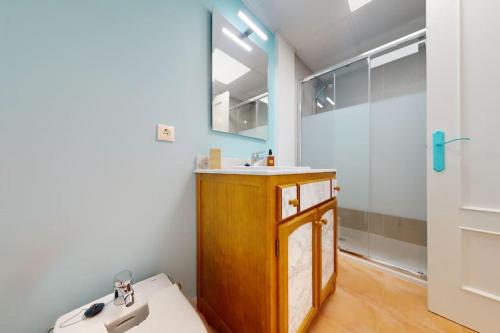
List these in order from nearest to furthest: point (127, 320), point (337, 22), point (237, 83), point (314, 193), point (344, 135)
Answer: point (127, 320), point (314, 193), point (237, 83), point (337, 22), point (344, 135)

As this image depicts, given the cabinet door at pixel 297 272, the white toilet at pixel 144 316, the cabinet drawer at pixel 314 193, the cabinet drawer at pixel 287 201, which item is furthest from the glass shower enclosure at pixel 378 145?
the white toilet at pixel 144 316

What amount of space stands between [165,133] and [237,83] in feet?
2.29

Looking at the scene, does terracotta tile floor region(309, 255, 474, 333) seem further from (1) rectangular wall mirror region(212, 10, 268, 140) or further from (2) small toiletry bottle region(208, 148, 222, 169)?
(1) rectangular wall mirror region(212, 10, 268, 140)

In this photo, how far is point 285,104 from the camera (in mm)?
1805

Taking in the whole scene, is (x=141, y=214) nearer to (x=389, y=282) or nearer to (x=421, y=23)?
(x=389, y=282)

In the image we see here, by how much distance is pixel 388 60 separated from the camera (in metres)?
1.77

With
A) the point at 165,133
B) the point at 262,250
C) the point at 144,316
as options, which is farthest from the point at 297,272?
the point at 165,133

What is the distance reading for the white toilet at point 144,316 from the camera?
562 mm

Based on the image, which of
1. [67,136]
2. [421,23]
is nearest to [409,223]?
[421,23]

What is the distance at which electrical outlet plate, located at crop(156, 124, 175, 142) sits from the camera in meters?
0.91

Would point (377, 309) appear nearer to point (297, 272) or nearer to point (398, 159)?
point (297, 272)

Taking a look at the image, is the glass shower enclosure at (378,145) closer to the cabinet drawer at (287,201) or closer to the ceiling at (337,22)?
the ceiling at (337,22)

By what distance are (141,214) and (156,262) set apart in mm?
279

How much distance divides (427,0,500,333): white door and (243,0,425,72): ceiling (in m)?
0.57
